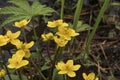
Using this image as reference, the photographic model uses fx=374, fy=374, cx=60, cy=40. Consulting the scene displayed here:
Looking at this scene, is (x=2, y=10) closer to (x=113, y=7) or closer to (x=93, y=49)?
(x=93, y=49)

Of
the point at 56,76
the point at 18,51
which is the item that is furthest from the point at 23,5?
the point at 18,51

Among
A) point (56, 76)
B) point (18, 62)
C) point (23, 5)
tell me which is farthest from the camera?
point (23, 5)

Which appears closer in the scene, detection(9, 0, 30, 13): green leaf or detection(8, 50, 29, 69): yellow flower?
detection(8, 50, 29, 69): yellow flower

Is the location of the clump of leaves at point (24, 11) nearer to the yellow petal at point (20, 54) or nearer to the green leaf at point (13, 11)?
the green leaf at point (13, 11)

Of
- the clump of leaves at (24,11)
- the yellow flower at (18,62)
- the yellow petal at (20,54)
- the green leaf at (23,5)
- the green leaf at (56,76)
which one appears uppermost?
the green leaf at (23,5)

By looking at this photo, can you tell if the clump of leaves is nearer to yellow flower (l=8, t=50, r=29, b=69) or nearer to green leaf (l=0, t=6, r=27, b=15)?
green leaf (l=0, t=6, r=27, b=15)

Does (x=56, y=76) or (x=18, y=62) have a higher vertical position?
(x=18, y=62)

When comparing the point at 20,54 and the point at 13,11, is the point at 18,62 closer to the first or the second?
the point at 20,54

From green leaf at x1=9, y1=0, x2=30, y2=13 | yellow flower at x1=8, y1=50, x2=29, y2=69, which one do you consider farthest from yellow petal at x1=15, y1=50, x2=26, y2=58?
green leaf at x1=9, y1=0, x2=30, y2=13

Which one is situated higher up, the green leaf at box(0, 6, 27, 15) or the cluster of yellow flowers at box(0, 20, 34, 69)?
the green leaf at box(0, 6, 27, 15)

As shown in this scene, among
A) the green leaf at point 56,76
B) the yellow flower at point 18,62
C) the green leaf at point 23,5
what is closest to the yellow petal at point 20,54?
the yellow flower at point 18,62

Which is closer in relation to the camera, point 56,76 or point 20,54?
point 20,54

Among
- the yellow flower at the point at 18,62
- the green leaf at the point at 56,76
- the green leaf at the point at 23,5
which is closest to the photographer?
the yellow flower at the point at 18,62
